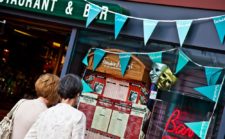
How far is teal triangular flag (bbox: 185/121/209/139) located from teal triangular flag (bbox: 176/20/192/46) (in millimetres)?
1026

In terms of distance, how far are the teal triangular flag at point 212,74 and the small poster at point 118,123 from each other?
1.26m

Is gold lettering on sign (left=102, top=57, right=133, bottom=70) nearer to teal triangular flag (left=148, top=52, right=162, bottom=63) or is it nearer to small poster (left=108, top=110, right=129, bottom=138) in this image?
teal triangular flag (left=148, top=52, right=162, bottom=63)

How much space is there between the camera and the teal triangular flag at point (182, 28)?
5234 mm

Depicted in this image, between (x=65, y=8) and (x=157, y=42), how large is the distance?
61.5 inches

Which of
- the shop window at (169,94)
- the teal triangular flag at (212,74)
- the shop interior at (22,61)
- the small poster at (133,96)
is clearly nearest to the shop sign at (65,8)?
the shop window at (169,94)

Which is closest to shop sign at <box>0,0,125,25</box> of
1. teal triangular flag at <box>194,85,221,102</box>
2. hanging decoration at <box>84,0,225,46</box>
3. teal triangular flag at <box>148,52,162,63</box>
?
hanging decoration at <box>84,0,225,46</box>

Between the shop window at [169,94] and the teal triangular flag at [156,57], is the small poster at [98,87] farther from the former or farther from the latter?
the teal triangular flag at [156,57]

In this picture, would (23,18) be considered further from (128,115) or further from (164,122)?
(164,122)

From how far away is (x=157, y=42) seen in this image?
5.64 meters

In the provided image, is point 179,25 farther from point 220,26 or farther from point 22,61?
point 22,61

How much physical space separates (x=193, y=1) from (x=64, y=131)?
3.02 m

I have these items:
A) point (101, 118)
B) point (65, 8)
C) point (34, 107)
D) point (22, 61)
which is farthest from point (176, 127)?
point (22, 61)

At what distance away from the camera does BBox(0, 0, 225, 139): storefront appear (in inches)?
206

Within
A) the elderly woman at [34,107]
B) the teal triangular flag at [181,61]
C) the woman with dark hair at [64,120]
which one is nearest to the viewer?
the woman with dark hair at [64,120]
